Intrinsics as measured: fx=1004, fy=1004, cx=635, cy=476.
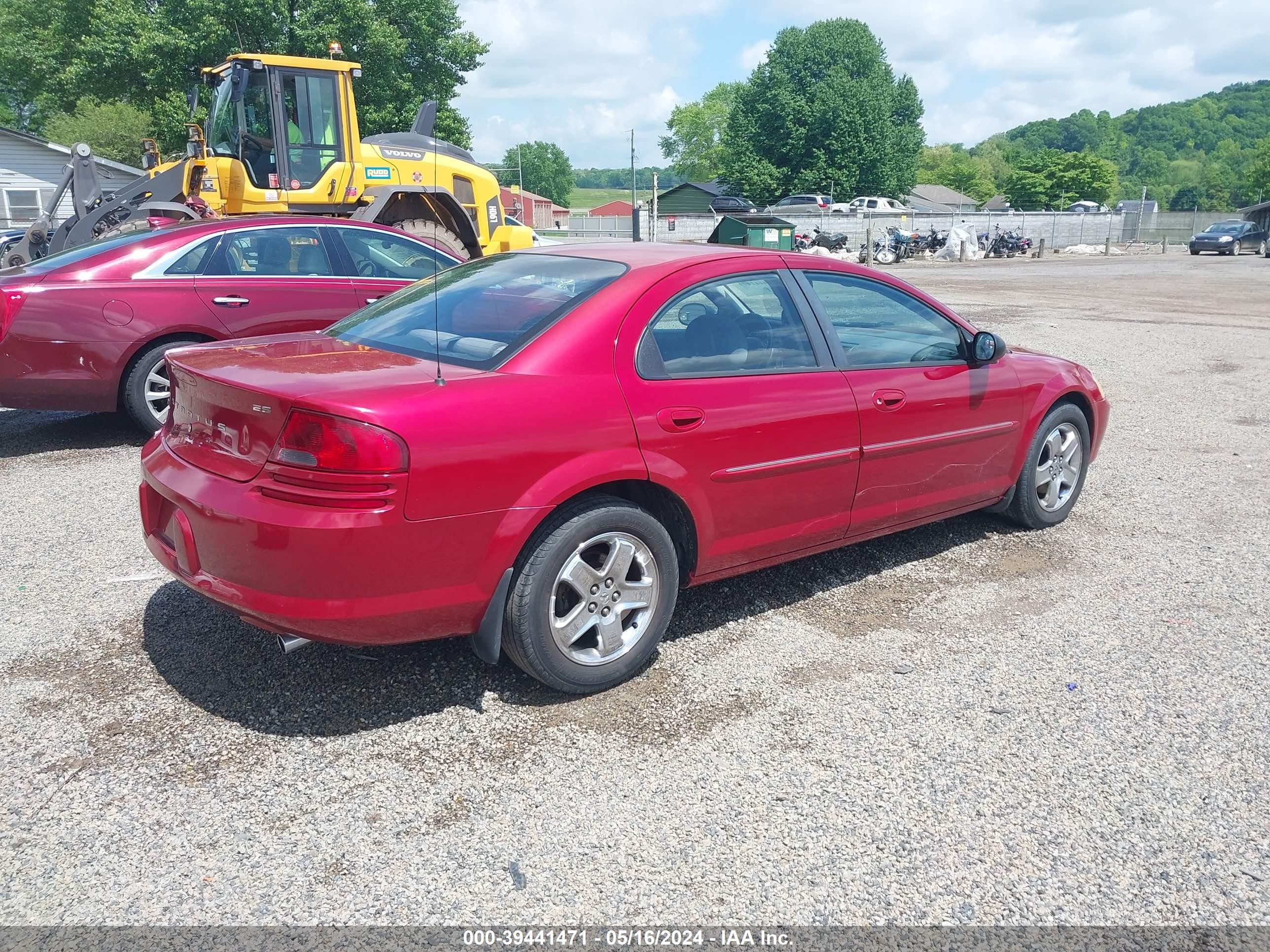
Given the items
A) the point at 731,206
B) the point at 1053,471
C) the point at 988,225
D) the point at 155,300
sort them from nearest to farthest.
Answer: the point at 1053,471
the point at 155,300
the point at 988,225
the point at 731,206

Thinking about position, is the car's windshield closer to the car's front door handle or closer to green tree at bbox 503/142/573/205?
the car's front door handle

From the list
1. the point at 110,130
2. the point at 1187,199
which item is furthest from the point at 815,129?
the point at 1187,199

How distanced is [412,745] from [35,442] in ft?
18.1

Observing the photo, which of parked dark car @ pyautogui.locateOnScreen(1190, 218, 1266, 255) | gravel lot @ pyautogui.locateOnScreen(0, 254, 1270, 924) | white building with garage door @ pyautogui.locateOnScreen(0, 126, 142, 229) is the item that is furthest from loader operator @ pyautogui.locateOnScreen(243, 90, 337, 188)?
parked dark car @ pyautogui.locateOnScreen(1190, 218, 1266, 255)

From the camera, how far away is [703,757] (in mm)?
3199

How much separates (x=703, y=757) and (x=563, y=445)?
1099mm

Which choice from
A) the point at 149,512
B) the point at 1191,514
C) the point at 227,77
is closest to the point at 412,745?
the point at 149,512

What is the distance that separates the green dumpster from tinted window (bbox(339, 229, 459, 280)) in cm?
1730

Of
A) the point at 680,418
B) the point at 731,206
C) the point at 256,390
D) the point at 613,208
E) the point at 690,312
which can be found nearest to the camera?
the point at 256,390

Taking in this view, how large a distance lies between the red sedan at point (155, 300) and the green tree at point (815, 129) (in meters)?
62.6

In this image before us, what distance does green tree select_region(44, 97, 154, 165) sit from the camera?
41250 millimetres

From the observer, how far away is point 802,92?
226 feet

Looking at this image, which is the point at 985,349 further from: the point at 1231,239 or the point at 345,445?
the point at 1231,239

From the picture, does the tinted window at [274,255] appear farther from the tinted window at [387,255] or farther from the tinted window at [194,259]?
the tinted window at [387,255]
